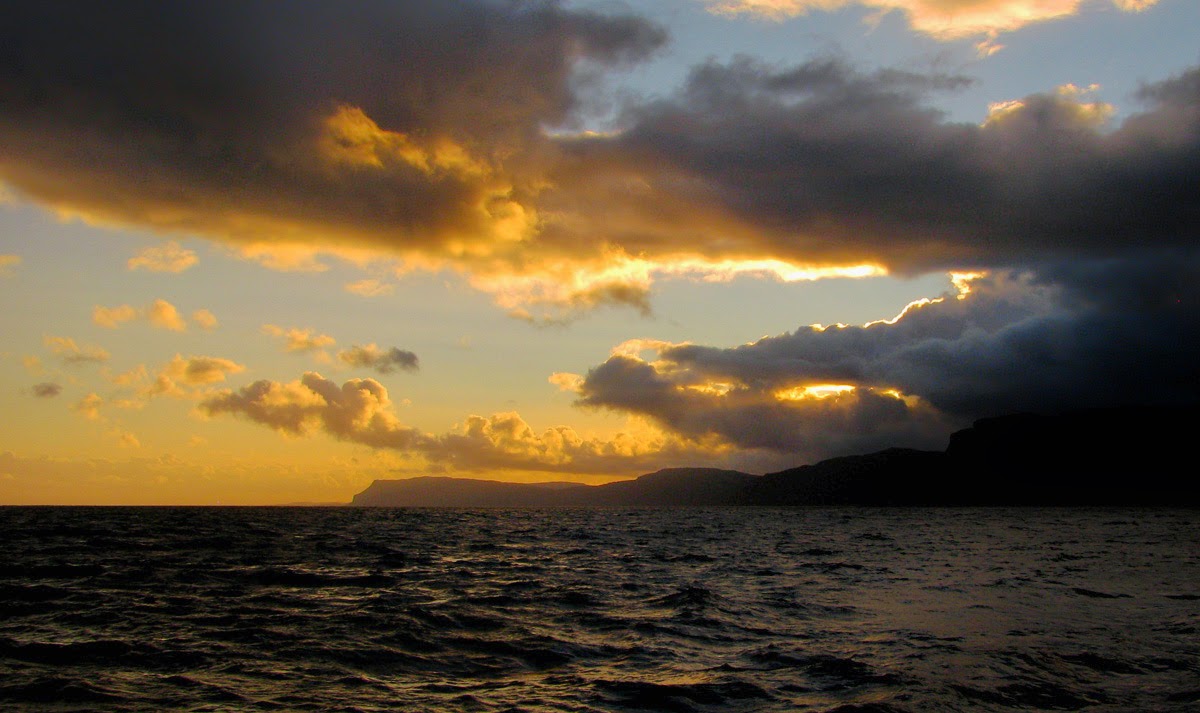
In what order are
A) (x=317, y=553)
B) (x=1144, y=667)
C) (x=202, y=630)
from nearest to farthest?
(x=1144, y=667) → (x=202, y=630) → (x=317, y=553)

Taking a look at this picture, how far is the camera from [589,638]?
20.9 metres

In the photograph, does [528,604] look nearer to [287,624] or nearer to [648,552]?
[287,624]

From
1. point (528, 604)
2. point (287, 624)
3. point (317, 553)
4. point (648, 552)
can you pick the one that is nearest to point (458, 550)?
point (317, 553)

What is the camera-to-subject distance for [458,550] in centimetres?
5369

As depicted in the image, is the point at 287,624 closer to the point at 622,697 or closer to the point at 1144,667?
the point at 622,697

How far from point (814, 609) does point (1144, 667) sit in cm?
1045

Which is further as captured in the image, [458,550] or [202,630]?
[458,550]

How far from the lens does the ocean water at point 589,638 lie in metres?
14.9

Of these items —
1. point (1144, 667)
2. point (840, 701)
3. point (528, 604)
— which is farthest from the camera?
point (528, 604)

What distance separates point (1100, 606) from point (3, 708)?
1167 inches

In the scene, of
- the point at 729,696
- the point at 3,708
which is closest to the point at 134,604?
the point at 3,708

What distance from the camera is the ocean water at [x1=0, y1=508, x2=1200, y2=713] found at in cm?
1494

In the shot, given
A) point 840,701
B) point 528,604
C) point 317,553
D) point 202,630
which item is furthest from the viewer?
point 317,553

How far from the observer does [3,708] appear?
535 inches
